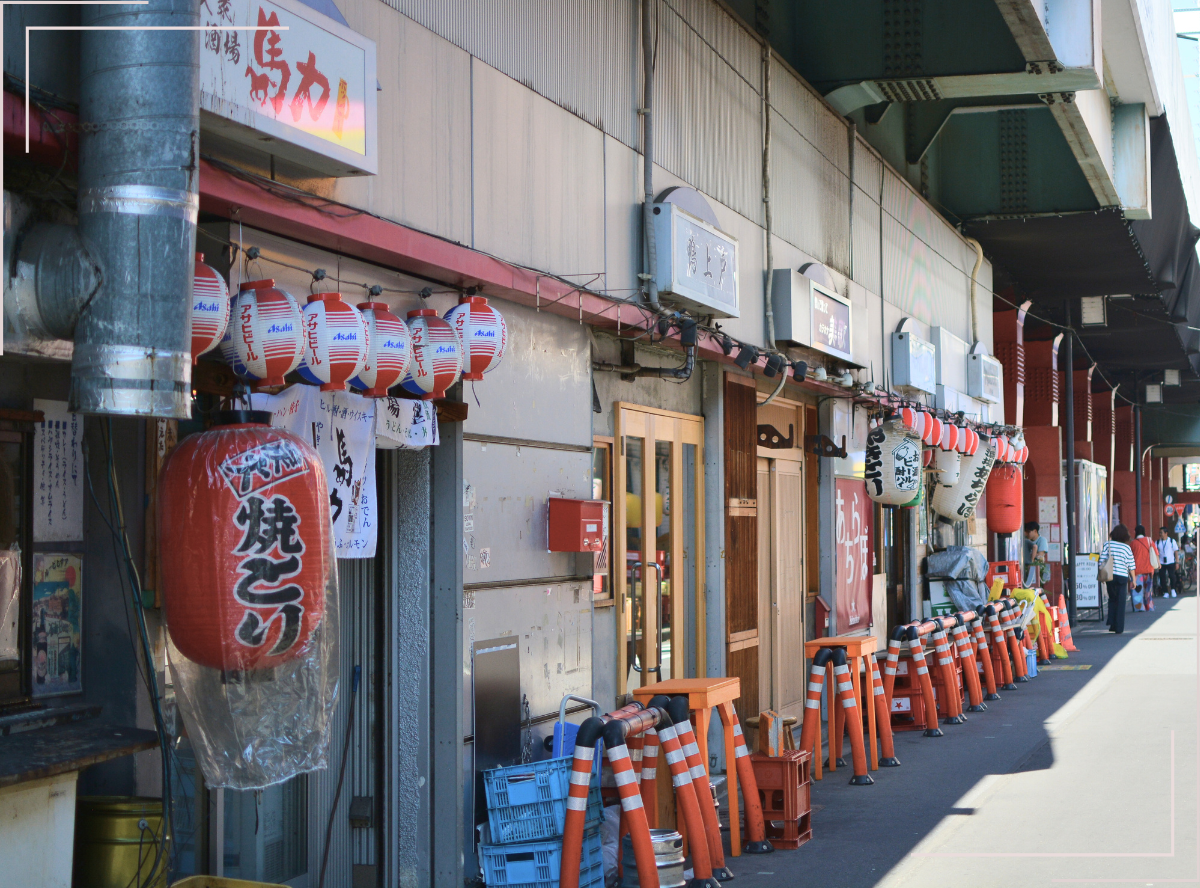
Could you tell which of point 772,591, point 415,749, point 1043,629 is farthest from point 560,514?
point 1043,629

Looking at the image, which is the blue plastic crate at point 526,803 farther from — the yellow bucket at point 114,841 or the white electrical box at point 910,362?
the white electrical box at point 910,362

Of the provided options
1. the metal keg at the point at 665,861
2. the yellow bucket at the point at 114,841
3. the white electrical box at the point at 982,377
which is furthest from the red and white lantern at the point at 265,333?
the white electrical box at the point at 982,377

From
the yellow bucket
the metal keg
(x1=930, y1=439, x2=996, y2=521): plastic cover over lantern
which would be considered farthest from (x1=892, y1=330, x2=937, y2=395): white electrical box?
the yellow bucket

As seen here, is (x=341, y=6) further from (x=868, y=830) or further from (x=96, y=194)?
(x=868, y=830)

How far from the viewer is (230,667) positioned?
5.08 meters

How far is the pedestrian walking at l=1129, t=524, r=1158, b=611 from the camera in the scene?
3316 centimetres

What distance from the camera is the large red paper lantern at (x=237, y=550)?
5012 millimetres

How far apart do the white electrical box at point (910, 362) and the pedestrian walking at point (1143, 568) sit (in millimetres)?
17047

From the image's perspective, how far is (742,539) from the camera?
12.4 meters

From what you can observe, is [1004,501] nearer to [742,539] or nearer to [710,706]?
[742,539]

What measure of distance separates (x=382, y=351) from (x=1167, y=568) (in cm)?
3996

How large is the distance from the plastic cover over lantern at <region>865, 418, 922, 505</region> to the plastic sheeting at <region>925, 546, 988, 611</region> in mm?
4275

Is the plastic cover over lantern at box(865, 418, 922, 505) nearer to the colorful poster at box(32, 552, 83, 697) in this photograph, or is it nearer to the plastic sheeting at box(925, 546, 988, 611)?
the plastic sheeting at box(925, 546, 988, 611)

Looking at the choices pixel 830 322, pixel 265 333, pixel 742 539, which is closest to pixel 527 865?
pixel 265 333
